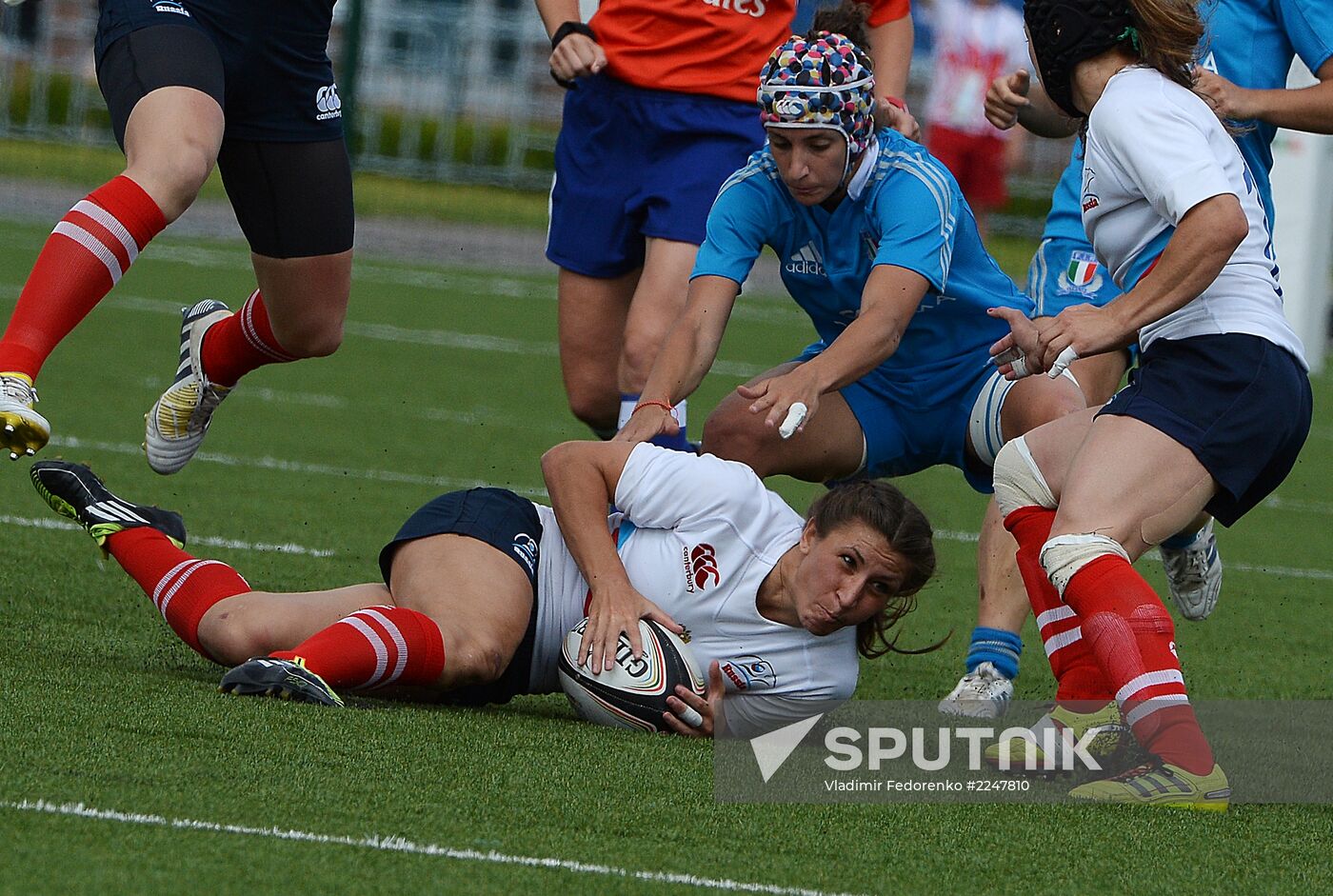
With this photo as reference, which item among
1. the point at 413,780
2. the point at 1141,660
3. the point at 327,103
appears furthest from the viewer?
the point at 327,103

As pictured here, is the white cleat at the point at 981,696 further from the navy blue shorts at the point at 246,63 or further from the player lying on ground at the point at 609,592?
the navy blue shorts at the point at 246,63

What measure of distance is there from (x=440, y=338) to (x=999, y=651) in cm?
792

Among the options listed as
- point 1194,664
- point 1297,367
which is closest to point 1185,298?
point 1297,367

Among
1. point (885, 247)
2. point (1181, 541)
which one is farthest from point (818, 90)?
point (1181, 541)

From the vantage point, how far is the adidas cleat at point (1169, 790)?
3.54 m

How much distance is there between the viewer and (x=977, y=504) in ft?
26.1

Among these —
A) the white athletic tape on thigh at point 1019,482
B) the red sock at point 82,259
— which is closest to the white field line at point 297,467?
the red sock at point 82,259

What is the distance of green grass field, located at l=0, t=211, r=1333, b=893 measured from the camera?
2809 mm

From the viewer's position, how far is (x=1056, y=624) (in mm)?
3957

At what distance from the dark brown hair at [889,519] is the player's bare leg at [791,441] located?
979 mm

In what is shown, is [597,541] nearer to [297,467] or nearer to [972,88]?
[297,467]

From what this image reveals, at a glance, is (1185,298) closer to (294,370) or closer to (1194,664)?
(1194,664)

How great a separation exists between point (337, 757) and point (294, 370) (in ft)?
23.6

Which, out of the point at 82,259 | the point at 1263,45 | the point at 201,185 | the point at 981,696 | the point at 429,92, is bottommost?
the point at 429,92
